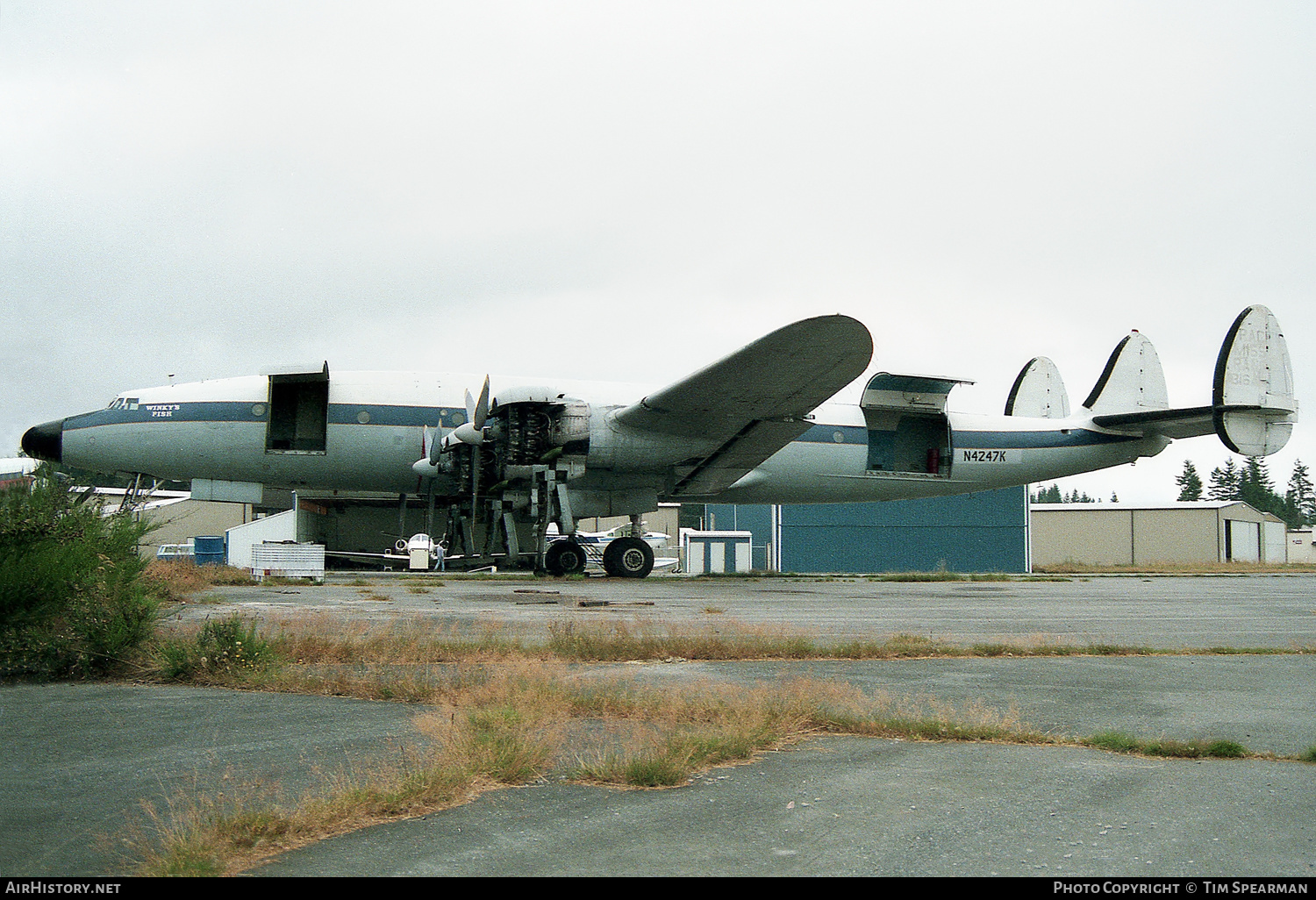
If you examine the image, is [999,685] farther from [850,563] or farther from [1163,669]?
[850,563]

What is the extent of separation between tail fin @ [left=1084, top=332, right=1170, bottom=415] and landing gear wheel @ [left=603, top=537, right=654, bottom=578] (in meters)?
15.1

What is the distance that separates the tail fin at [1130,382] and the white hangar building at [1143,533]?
32.0m

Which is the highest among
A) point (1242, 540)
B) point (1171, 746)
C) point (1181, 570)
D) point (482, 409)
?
point (482, 409)

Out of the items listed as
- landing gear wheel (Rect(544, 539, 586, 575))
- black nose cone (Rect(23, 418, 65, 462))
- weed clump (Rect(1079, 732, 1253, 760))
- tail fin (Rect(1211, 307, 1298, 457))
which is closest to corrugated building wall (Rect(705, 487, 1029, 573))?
tail fin (Rect(1211, 307, 1298, 457))

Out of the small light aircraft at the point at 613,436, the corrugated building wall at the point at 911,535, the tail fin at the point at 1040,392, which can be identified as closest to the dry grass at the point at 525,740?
the small light aircraft at the point at 613,436

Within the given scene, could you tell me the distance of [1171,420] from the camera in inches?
1028

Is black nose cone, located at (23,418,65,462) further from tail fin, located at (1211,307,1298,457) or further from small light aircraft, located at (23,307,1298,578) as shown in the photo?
tail fin, located at (1211,307,1298,457)

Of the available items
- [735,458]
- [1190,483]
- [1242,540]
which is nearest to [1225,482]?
[1190,483]

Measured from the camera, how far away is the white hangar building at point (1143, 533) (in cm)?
5916

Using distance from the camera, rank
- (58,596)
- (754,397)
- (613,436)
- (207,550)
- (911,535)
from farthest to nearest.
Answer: (911,535) < (207,550) < (613,436) < (754,397) < (58,596)

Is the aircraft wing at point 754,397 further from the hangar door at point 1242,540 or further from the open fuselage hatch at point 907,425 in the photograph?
the hangar door at point 1242,540

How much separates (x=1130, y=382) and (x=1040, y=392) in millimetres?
3416

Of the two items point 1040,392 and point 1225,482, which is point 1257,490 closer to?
point 1225,482

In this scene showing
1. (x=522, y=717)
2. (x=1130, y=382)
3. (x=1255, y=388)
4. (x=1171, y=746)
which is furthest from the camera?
(x=1130, y=382)
